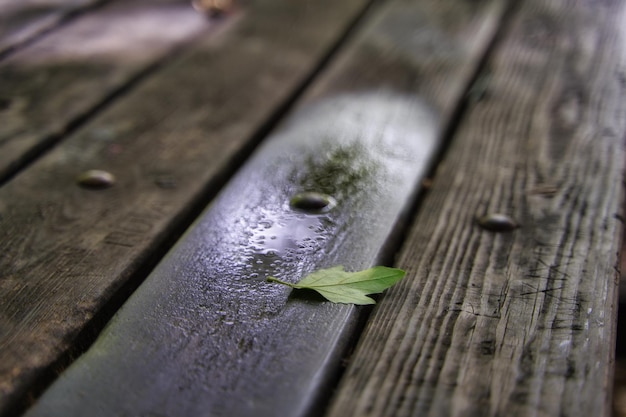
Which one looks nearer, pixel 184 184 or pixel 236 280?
pixel 236 280

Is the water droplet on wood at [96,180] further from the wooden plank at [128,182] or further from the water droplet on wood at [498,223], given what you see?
the water droplet on wood at [498,223]

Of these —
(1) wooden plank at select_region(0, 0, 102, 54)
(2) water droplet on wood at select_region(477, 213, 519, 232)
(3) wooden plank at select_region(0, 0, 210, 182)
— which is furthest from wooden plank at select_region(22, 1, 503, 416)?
(1) wooden plank at select_region(0, 0, 102, 54)

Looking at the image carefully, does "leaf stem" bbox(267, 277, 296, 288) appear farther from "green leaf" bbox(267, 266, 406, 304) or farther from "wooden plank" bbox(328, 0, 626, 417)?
"wooden plank" bbox(328, 0, 626, 417)

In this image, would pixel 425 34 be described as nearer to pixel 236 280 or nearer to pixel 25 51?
pixel 25 51

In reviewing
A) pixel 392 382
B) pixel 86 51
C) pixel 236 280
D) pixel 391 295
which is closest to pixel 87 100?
pixel 86 51

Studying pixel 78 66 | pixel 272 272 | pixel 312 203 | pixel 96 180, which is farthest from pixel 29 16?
pixel 272 272
